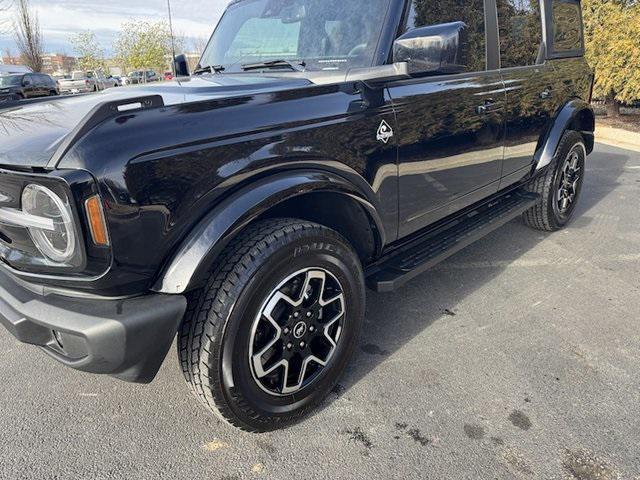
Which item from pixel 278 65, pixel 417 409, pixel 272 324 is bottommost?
pixel 417 409

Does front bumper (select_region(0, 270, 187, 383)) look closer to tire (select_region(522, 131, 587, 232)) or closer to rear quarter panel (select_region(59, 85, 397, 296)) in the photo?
rear quarter panel (select_region(59, 85, 397, 296))

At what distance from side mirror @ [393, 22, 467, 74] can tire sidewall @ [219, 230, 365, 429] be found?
3.13 feet

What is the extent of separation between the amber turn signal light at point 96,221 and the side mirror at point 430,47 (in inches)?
60.5

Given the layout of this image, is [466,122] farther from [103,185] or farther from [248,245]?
[103,185]

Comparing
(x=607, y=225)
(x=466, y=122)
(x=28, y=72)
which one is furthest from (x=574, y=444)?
(x=28, y=72)

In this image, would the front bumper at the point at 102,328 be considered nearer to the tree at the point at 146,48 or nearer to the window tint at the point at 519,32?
the window tint at the point at 519,32

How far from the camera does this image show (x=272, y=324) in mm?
2008

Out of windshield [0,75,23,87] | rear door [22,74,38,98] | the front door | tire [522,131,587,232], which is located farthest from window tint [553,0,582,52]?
windshield [0,75,23,87]

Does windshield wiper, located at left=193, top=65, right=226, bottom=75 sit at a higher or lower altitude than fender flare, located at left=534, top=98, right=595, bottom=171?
higher

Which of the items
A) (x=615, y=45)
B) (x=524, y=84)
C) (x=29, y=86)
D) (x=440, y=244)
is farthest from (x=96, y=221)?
(x=29, y=86)

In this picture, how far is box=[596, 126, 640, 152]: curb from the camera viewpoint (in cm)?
879

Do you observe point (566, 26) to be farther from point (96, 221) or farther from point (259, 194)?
point (96, 221)

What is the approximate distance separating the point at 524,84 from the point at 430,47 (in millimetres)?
1609

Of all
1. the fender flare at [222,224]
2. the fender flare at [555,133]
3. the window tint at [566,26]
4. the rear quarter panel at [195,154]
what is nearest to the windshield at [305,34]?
the rear quarter panel at [195,154]
